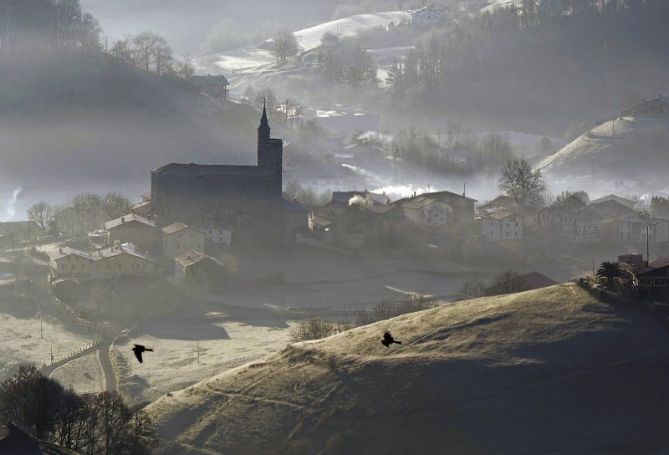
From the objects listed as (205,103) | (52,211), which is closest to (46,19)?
(205,103)

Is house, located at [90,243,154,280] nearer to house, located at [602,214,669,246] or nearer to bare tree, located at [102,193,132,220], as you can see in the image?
bare tree, located at [102,193,132,220]

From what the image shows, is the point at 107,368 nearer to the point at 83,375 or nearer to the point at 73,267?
the point at 83,375

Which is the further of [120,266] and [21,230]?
[21,230]

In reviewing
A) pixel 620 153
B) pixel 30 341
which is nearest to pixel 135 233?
pixel 30 341

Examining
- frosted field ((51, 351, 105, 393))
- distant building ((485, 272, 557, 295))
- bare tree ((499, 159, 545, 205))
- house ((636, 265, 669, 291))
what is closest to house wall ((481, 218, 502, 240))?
bare tree ((499, 159, 545, 205))

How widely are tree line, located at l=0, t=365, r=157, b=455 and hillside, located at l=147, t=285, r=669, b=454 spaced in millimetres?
1228

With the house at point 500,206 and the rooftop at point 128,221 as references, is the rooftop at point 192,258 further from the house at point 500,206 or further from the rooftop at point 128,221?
the house at point 500,206

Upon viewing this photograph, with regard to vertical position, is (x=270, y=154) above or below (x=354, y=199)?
above

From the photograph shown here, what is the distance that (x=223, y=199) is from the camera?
247 feet

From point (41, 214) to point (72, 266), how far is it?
2110cm

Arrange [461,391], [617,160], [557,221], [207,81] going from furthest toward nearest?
[207,81]
[617,160]
[557,221]
[461,391]

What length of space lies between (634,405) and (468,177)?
9088 centimetres

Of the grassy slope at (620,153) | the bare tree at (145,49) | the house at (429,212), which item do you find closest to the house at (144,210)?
the house at (429,212)

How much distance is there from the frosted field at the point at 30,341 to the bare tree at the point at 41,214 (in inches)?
972
